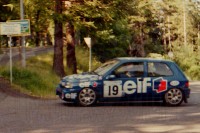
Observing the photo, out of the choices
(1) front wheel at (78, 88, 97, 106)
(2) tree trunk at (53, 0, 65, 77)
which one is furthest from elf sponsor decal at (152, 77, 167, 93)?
(2) tree trunk at (53, 0, 65, 77)

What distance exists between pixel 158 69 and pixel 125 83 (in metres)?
1.20

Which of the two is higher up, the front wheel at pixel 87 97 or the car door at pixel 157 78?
the car door at pixel 157 78

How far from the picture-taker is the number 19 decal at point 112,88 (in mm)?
13766

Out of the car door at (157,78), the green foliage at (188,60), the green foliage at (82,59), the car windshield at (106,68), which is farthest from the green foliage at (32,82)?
the green foliage at (188,60)

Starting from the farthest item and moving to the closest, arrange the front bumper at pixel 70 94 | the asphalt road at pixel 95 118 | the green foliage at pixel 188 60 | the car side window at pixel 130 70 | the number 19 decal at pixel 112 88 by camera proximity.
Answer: the green foliage at pixel 188 60 < the car side window at pixel 130 70 < the number 19 decal at pixel 112 88 < the front bumper at pixel 70 94 < the asphalt road at pixel 95 118

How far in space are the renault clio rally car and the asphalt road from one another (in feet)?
1.05

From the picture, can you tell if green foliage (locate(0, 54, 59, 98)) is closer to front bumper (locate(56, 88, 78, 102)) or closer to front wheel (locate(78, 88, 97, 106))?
front bumper (locate(56, 88, 78, 102))

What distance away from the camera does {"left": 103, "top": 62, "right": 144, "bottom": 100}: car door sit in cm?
1380

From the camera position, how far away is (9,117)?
11562 millimetres

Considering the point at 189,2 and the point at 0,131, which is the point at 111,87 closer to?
the point at 0,131

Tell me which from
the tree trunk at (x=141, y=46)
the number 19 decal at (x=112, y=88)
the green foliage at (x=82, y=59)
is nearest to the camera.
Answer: the number 19 decal at (x=112, y=88)

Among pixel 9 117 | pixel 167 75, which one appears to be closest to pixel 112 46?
pixel 167 75

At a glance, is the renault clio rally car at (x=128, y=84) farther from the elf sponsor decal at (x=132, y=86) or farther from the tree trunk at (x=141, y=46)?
the tree trunk at (x=141, y=46)

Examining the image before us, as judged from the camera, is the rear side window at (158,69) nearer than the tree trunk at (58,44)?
Yes
